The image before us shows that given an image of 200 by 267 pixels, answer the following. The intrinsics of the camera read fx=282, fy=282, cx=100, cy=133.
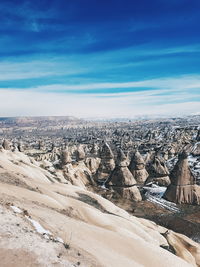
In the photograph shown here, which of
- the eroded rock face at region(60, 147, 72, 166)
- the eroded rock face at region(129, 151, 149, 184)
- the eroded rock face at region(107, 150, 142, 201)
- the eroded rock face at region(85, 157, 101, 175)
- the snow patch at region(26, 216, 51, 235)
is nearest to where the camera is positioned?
the snow patch at region(26, 216, 51, 235)

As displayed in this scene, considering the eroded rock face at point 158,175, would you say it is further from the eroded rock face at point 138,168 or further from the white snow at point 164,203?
the white snow at point 164,203

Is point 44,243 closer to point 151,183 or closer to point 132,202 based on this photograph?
point 132,202

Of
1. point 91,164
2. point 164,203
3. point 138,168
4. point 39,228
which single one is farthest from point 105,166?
point 39,228

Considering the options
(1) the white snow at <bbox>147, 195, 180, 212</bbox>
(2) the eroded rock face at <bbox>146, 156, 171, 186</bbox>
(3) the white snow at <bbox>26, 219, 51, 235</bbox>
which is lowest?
(1) the white snow at <bbox>147, 195, 180, 212</bbox>

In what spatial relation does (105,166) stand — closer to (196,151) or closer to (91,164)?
(91,164)

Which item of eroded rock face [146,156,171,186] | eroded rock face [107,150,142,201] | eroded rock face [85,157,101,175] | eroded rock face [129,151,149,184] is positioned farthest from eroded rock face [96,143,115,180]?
eroded rock face [107,150,142,201]

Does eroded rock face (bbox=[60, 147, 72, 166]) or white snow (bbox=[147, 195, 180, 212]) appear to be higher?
eroded rock face (bbox=[60, 147, 72, 166])

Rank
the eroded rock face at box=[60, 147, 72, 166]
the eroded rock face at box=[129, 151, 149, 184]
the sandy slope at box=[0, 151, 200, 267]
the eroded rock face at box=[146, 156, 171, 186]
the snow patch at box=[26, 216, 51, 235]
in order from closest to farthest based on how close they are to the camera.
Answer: the sandy slope at box=[0, 151, 200, 267]
the snow patch at box=[26, 216, 51, 235]
the eroded rock face at box=[60, 147, 72, 166]
the eroded rock face at box=[146, 156, 171, 186]
the eroded rock face at box=[129, 151, 149, 184]

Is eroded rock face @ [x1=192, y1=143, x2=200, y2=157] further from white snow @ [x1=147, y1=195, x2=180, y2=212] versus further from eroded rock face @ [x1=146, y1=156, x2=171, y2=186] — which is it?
white snow @ [x1=147, y1=195, x2=180, y2=212]

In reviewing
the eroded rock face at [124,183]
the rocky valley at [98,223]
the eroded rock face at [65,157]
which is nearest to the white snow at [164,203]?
the rocky valley at [98,223]

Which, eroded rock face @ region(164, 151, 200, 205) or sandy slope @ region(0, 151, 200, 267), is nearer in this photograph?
sandy slope @ region(0, 151, 200, 267)
